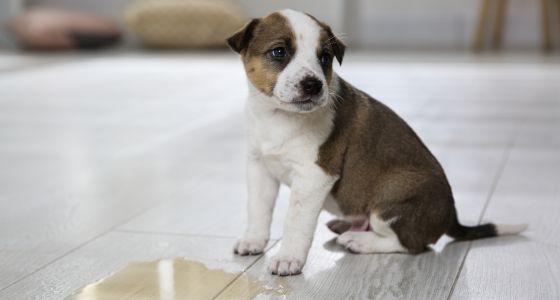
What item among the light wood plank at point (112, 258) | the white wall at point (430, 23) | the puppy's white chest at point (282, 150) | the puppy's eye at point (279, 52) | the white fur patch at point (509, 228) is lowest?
the white wall at point (430, 23)

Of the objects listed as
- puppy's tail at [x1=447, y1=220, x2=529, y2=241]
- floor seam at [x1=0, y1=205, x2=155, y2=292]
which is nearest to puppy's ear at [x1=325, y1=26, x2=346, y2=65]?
puppy's tail at [x1=447, y1=220, x2=529, y2=241]

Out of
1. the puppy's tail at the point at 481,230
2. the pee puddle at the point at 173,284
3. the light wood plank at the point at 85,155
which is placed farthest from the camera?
the light wood plank at the point at 85,155

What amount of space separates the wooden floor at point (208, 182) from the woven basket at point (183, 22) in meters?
2.29

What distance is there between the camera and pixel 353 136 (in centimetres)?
196

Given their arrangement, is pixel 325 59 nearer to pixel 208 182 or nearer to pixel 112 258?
pixel 112 258

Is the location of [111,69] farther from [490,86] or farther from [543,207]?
[543,207]

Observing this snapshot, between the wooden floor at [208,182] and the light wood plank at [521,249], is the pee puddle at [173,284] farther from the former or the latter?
the light wood plank at [521,249]

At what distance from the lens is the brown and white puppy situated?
1.81 meters

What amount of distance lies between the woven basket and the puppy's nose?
641cm

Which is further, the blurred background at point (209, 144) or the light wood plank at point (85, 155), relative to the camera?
the light wood plank at point (85, 155)

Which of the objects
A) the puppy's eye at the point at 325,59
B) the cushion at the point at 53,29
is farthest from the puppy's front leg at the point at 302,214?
the cushion at the point at 53,29

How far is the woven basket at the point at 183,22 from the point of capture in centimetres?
809

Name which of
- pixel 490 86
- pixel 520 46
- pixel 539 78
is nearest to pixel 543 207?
pixel 490 86

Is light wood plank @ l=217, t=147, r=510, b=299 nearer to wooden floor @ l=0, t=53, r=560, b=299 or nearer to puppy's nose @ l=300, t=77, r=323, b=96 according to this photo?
wooden floor @ l=0, t=53, r=560, b=299
